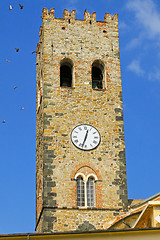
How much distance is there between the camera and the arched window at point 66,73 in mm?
37844

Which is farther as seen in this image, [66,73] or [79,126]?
[66,73]

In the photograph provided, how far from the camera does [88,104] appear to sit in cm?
3638

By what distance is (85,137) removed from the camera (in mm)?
35312

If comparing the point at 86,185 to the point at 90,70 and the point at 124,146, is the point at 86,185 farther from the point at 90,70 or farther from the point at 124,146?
the point at 90,70

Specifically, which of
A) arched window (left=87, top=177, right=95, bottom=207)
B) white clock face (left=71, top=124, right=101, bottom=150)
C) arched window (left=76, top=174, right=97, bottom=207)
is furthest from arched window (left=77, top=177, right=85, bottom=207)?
white clock face (left=71, top=124, right=101, bottom=150)

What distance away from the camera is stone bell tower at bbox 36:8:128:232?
33469 millimetres

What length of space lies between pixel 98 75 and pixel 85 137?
524cm

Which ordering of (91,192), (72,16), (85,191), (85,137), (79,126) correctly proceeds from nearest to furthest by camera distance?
(85,191), (91,192), (85,137), (79,126), (72,16)

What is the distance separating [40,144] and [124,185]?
19.4 ft

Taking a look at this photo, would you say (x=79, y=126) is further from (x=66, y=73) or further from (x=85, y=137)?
(x=66, y=73)

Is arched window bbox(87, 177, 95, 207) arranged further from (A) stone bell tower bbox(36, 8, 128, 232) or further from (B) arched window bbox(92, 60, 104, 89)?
(B) arched window bbox(92, 60, 104, 89)

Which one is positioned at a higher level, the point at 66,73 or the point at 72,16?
the point at 72,16

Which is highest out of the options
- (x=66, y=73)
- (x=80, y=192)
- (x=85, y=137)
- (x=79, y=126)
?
(x=66, y=73)

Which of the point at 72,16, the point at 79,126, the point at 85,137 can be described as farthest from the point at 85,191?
the point at 72,16
